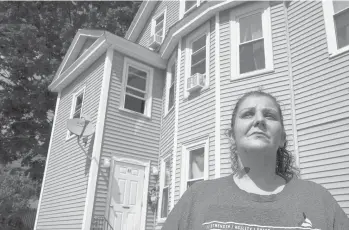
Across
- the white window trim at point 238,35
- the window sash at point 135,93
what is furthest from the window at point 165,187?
the white window trim at point 238,35

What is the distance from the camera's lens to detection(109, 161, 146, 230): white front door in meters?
8.01

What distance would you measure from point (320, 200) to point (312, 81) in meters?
5.48

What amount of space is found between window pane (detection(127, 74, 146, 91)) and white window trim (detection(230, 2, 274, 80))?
11.3 feet

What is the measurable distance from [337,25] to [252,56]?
191cm

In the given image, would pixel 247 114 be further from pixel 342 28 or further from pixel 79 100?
pixel 79 100

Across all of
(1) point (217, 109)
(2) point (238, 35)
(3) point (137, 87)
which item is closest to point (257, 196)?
(1) point (217, 109)

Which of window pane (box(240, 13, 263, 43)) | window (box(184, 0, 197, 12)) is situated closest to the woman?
window pane (box(240, 13, 263, 43))

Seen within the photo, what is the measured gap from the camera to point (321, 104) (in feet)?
19.6

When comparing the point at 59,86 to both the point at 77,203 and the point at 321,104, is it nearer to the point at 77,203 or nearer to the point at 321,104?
the point at 77,203

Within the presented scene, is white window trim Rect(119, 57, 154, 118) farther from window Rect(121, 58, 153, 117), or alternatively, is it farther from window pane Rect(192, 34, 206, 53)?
window pane Rect(192, 34, 206, 53)

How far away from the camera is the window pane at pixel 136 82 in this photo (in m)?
9.71

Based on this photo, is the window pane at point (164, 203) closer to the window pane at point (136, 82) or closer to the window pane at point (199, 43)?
the window pane at point (136, 82)

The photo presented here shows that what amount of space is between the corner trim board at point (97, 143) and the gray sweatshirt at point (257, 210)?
678cm

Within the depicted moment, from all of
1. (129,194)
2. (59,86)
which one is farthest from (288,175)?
(59,86)
